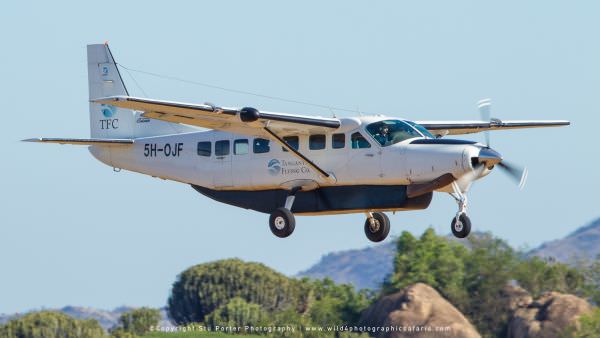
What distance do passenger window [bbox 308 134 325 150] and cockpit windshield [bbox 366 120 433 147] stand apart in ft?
4.03

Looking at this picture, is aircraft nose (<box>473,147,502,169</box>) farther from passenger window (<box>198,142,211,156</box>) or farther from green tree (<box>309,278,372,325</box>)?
green tree (<box>309,278,372,325</box>)

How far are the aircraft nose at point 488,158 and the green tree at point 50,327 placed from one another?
28.8 m

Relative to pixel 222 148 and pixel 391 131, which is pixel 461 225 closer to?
pixel 391 131

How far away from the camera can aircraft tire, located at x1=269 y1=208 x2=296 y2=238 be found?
32.9 meters

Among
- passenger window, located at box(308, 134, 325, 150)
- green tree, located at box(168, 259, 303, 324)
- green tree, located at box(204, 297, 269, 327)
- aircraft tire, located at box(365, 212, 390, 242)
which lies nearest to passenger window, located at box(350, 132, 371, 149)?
passenger window, located at box(308, 134, 325, 150)

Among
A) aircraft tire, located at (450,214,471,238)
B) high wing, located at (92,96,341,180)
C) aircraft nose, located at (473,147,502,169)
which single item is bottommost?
aircraft tire, located at (450,214,471,238)

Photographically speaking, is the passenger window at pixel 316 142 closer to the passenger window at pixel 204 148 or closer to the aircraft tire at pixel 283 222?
the aircraft tire at pixel 283 222

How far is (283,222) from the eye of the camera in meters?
33.0

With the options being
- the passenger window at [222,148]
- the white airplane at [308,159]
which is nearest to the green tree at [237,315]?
the white airplane at [308,159]

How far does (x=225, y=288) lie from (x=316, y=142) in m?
42.3

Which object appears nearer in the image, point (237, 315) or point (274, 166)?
point (274, 166)

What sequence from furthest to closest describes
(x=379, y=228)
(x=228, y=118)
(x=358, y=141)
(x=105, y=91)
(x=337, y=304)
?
(x=337, y=304)
(x=105, y=91)
(x=379, y=228)
(x=358, y=141)
(x=228, y=118)

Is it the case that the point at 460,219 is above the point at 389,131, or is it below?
below

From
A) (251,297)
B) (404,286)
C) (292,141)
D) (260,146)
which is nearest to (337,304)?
(404,286)
